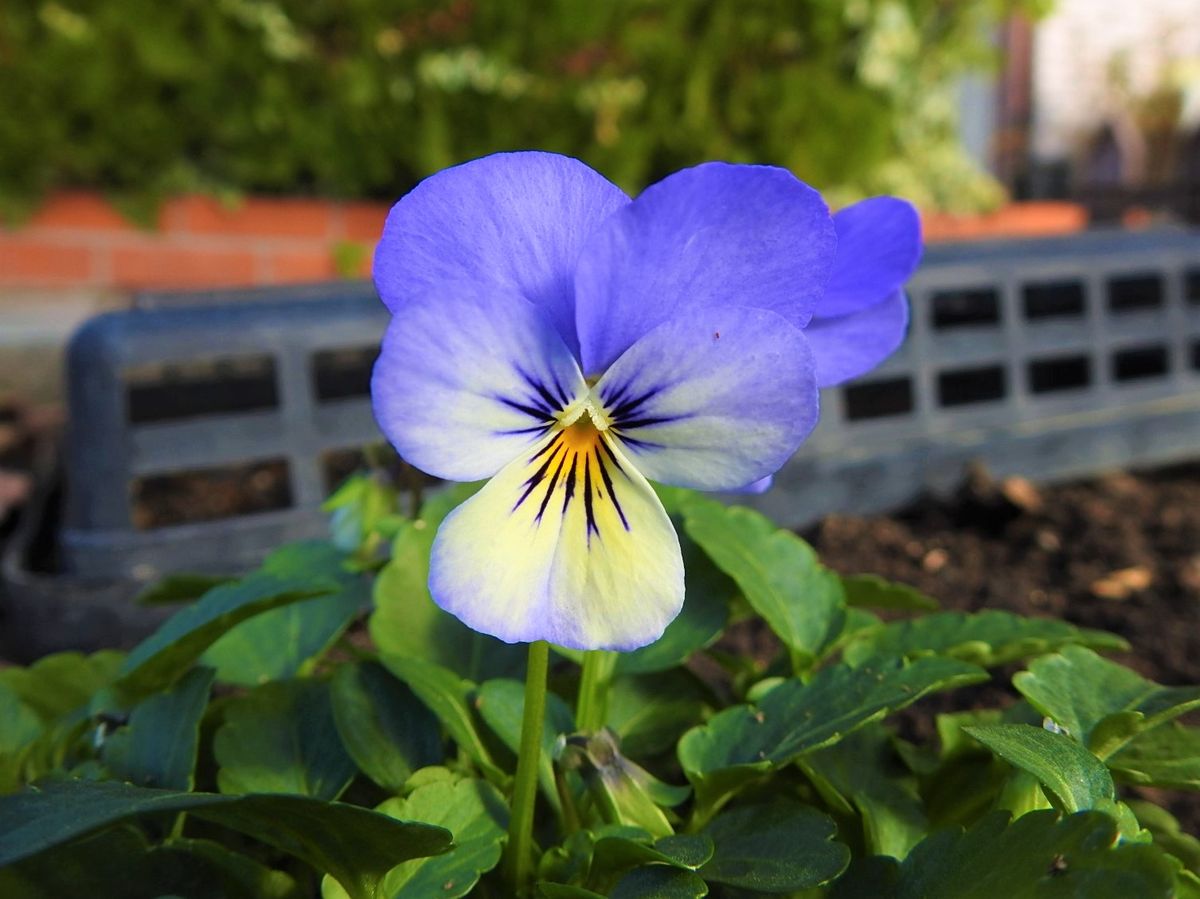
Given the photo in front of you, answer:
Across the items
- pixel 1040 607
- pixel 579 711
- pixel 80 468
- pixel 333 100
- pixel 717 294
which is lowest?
pixel 1040 607

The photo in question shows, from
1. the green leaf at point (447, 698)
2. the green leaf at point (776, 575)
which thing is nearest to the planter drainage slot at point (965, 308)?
the green leaf at point (776, 575)

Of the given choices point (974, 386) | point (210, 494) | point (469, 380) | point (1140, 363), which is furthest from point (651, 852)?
point (1140, 363)

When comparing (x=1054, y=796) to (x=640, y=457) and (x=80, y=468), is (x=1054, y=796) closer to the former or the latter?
(x=640, y=457)

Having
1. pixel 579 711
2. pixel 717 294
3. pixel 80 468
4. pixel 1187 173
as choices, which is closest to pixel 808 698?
pixel 579 711

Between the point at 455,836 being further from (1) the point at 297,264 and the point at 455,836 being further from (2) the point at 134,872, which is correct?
(1) the point at 297,264

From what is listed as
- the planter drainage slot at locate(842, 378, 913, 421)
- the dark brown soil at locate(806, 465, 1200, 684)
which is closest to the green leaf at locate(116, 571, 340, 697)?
the dark brown soil at locate(806, 465, 1200, 684)

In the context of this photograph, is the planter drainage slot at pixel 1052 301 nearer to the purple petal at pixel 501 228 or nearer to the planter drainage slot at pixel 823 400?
the planter drainage slot at pixel 823 400
